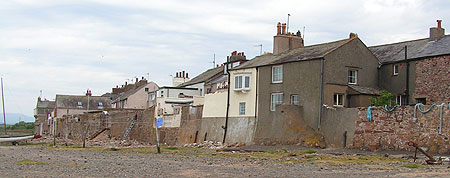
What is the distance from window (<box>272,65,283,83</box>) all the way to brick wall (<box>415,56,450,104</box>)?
820 centimetres

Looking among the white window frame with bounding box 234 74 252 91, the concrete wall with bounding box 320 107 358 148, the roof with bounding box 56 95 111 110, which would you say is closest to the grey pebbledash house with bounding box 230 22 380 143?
the concrete wall with bounding box 320 107 358 148

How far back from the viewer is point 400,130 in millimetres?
29453

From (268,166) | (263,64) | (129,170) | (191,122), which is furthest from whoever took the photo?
(191,122)

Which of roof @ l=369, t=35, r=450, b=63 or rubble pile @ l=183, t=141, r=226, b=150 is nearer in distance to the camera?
roof @ l=369, t=35, r=450, b=63

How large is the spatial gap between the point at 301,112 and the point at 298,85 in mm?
1827

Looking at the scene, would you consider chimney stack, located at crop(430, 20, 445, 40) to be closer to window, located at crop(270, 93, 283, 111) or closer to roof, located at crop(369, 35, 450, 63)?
roof, located at crop(369, 35, 450, 63)

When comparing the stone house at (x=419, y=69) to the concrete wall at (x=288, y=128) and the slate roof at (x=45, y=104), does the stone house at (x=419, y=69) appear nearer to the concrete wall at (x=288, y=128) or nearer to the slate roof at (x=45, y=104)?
the concrete wall at (x=288, y=128)

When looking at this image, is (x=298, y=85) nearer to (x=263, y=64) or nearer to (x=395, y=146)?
(x=263, y=64)

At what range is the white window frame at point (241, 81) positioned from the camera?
41.1 meters

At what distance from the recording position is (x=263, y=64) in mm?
40156

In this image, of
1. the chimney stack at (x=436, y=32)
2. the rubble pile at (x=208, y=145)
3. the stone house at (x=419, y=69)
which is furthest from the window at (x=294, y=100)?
the chimney stack at (x=436, y=32)

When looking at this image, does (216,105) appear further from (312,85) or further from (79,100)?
(79,100)

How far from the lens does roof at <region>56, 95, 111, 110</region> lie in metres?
101

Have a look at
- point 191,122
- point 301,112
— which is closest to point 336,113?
point 301,112
